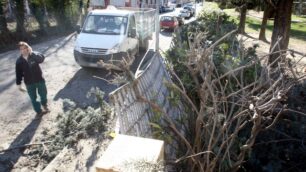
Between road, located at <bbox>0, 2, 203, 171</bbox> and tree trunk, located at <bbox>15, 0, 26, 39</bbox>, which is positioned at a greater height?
tree trunk, located at <bbox>15, 0, 26, 39</bbox>

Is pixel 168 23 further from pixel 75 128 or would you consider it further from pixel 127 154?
pixel 127 154

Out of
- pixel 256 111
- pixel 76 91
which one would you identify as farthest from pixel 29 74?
pixel 256 111

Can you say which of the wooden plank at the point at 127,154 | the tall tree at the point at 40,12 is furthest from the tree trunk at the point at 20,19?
the wooden plank at the point at 127,154

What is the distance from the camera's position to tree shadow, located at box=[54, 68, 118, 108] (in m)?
8.20

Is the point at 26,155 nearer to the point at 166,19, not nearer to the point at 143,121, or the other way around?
the point at 143,121

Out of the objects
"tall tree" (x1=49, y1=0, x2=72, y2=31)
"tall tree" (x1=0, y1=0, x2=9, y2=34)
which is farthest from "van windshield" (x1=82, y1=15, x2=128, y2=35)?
"tall tree" (x1=49, y1=0, x2=72, y2=31)

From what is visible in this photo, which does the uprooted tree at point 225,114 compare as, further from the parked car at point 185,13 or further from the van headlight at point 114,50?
the parked car at point 185,13

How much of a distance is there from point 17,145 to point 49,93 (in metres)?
3.00

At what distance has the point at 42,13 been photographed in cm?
1823

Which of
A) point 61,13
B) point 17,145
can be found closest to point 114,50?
point 17,145

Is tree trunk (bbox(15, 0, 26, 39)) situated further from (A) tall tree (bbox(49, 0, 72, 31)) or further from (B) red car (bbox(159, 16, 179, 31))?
(B) red car (bbox(159, 16, 179, 31))

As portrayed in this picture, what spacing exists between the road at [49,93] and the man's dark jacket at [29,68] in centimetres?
99

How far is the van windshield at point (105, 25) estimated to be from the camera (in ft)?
35.0

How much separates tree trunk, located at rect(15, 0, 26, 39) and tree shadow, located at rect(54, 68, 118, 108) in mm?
7097
